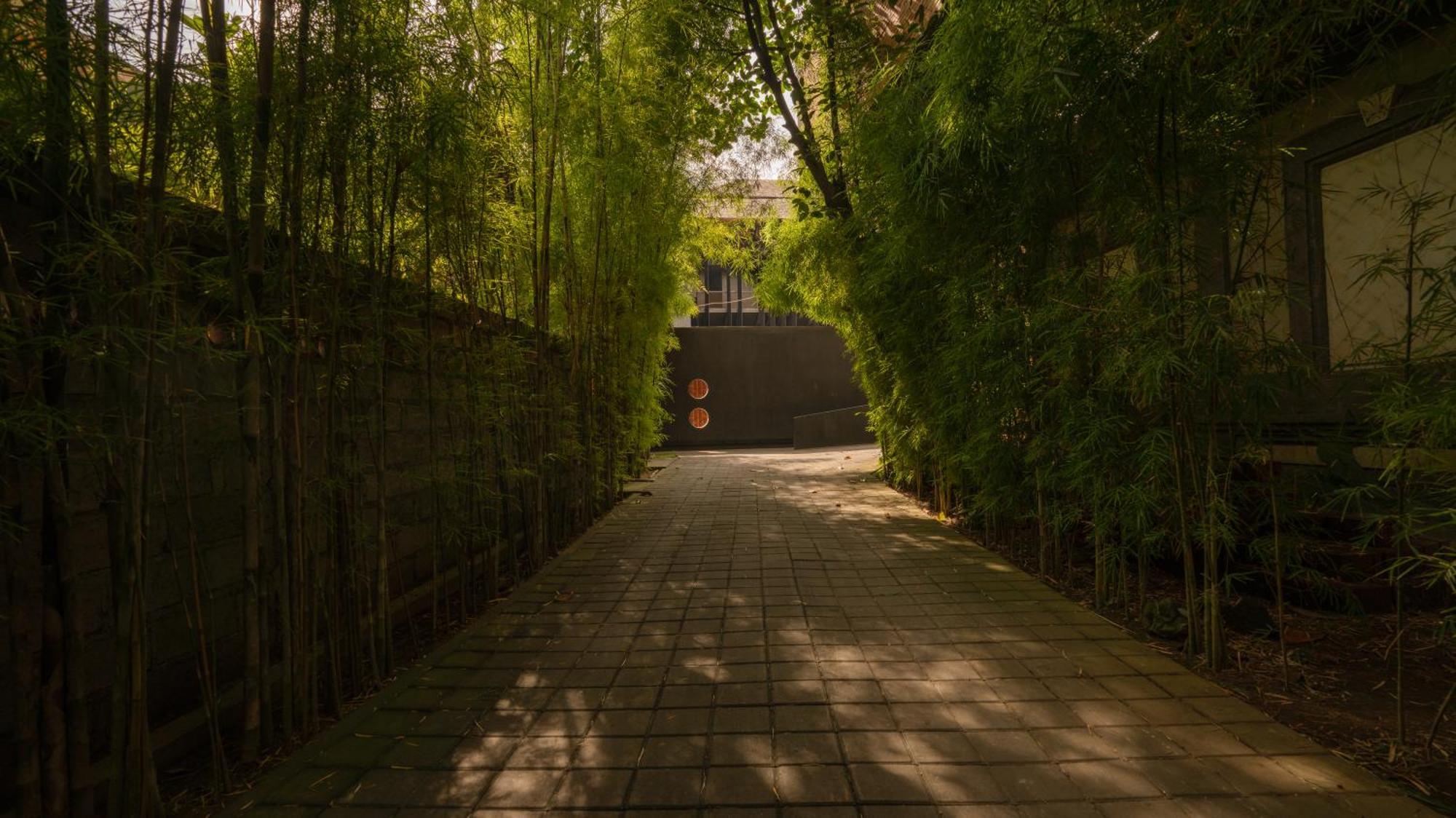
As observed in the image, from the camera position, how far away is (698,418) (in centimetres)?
1266

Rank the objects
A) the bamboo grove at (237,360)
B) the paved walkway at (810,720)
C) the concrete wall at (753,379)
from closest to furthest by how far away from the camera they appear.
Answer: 1. the bamboo grove at (237,360)
2. the paved walkway at (810,720)
3. the concrete wall at (753,379)

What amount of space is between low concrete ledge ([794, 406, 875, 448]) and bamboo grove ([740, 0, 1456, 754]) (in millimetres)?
7893

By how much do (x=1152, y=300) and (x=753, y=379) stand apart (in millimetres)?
10660

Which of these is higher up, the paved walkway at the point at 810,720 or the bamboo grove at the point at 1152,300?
the bamboo grove at the point at 1152,300

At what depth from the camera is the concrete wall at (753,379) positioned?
12.6 metres

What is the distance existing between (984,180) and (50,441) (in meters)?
3.14

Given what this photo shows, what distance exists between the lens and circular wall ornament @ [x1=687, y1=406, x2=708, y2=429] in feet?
41.5

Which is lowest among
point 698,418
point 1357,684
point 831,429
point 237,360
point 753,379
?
point 1357,684

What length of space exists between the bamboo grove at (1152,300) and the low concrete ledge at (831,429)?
789cm

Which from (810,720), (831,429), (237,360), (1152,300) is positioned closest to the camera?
(237,360)

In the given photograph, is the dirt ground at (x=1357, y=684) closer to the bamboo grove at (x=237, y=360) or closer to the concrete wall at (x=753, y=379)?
the bamboo grove at (x=237, y=360)

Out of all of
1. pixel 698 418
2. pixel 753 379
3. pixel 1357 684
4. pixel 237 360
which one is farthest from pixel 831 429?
pixel 237 360

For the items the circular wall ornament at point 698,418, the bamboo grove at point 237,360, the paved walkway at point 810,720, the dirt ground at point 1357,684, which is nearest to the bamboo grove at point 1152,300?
the dirt ground at point 1357,684

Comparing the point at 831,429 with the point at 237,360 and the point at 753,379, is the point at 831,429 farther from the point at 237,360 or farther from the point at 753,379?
the point at 237,360
